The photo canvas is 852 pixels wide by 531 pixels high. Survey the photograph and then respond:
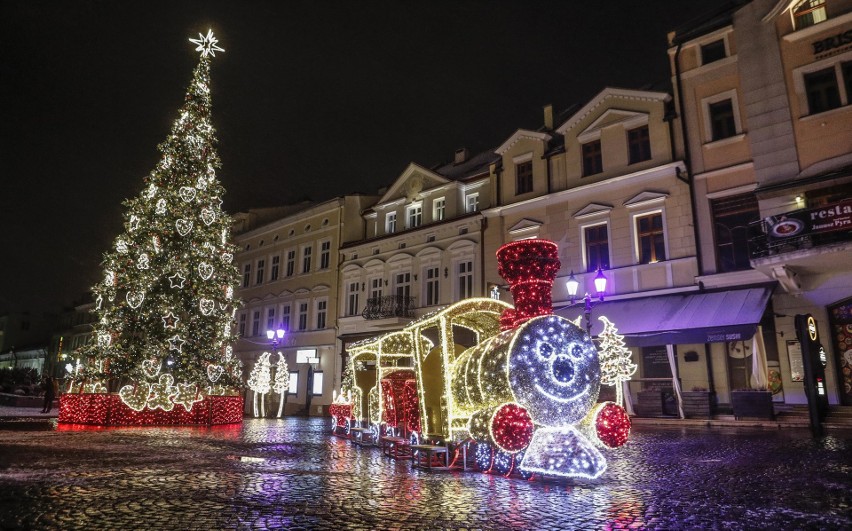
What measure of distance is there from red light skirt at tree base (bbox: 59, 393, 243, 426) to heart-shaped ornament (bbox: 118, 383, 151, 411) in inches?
5.4

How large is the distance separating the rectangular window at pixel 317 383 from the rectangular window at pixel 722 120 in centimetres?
2159

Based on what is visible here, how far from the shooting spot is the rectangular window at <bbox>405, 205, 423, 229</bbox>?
89.9ft

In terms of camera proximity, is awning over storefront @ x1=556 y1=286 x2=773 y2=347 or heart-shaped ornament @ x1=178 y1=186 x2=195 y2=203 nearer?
awning over storefront @ x1=556 y1=286 x2=773 y2=347

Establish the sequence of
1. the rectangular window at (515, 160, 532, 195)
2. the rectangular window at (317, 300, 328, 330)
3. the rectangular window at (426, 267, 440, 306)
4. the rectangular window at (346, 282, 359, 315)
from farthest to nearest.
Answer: the rectangular window at (317, 300, 328, 330), the rectangular window at (346, 282, 359, 315), the rectangular window at (426, 267, 440, 306), the rectangular window at (515, 160, 532, 195)

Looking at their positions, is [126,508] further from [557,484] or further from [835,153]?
[835,153]

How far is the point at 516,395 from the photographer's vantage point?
687 centimetres

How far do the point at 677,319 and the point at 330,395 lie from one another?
18.0m

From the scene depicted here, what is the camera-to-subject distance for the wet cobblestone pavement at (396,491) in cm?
477

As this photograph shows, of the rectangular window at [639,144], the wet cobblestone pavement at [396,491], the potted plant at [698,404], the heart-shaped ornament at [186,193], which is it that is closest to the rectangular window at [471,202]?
the rectangular window at [639,144]

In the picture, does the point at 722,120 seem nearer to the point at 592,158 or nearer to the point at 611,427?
the point at 592,158

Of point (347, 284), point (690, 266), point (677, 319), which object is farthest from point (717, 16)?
point (347, 284)

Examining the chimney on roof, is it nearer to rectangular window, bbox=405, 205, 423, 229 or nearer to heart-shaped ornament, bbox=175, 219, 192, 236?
rectangular window, bbox=405, 205, 423, 229

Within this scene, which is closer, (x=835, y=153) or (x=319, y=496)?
(x=319, y=496)

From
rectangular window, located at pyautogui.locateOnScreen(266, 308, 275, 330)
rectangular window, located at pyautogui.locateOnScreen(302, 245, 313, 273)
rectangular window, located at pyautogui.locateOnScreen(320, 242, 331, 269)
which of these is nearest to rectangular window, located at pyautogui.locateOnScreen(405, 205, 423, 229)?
rectangular window, located at pyautogui.locateOnScreen(320, 242, 331, 269)
